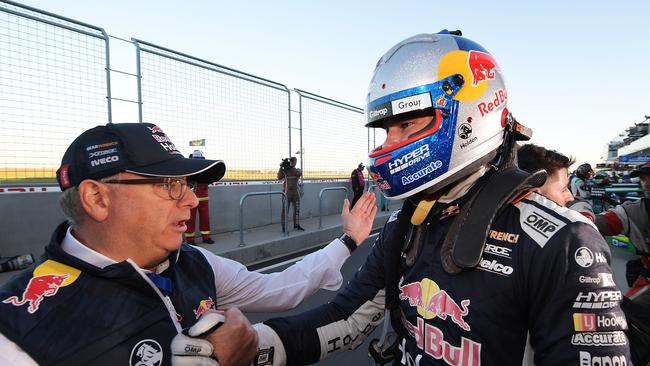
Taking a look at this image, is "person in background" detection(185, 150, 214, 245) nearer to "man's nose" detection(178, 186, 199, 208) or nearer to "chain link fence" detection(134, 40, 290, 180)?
"chain link fence" detection(134, 40, 290, 180)

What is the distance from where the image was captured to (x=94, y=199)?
1434 mm

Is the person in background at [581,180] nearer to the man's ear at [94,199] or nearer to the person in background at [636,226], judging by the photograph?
the person in background at [636,226]

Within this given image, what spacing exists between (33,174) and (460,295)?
6.10 metres

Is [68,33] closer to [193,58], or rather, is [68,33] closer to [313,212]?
[193,58]

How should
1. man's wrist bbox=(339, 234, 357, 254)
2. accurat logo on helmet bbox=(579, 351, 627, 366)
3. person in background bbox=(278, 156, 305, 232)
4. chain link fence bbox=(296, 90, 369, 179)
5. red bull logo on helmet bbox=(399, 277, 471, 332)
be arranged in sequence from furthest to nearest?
1. chain link fence bbox=(296, 90, 369, 179)
2. person in background bbox=(278, 156, 305, 232)
3. man's wrist bbox=(339, 234, 357, 254)
4. red bull logo on helmet bbox=(399, 277, 471, 332)
5. accurat logo on helmet bbox=(579, 351, 627, 366)

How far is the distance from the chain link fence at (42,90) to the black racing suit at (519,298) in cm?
566

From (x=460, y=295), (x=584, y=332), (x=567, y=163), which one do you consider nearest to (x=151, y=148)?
(x=460, y=295)

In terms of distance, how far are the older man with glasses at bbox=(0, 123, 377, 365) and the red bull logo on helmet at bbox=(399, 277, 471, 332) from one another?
1.95 feet

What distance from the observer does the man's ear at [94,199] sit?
1416 mm

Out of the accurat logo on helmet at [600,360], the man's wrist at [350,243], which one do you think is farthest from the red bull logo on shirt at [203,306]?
the accurat logo on helmet at [600,360]

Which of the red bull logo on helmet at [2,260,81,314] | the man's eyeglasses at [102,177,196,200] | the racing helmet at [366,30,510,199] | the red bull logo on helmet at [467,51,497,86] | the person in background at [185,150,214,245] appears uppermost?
the red bull logo on helmet at [467,51,497,86]

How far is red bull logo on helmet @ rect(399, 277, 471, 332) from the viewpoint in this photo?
120cm

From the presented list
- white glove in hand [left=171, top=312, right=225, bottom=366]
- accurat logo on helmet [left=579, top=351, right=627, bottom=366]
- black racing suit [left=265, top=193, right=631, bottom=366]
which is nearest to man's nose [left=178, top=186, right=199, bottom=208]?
white glove in hand [left=171, top=312, right=225, bottom=366]

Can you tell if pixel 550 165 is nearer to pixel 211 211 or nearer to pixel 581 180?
pixel 211 211
